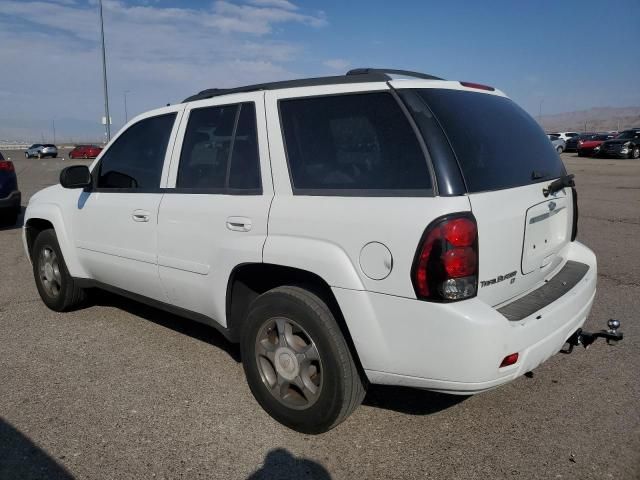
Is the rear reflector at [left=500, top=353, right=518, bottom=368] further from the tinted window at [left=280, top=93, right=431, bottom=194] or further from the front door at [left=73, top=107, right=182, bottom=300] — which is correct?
the front door at [left=73, top=107, right=182, bottom=300]

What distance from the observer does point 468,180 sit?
2512 mm

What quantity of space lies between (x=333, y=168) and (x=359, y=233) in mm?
460

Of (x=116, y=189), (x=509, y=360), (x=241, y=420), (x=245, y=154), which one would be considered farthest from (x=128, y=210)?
(x=509, y=360)

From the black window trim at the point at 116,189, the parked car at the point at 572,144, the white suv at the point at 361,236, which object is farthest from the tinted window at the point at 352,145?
the parked car at the point at 572,144

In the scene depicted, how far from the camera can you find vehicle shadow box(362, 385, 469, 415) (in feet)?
10.7

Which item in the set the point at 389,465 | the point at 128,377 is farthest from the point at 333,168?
the point at 128,377

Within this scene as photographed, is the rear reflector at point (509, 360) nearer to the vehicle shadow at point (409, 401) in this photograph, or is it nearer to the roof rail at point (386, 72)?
the vehicle shadow at point (409, 401)

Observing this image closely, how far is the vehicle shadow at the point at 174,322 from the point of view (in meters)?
4.20

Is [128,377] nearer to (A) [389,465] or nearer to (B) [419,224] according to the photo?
(A) [389,465]

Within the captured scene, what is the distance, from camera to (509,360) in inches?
98.1

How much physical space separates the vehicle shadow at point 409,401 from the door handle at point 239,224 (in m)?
1.29

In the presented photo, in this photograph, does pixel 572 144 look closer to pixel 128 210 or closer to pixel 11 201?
pixel 11 201

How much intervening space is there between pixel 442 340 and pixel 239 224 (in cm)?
133

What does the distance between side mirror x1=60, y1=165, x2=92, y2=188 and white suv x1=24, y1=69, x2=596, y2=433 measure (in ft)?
2.13
